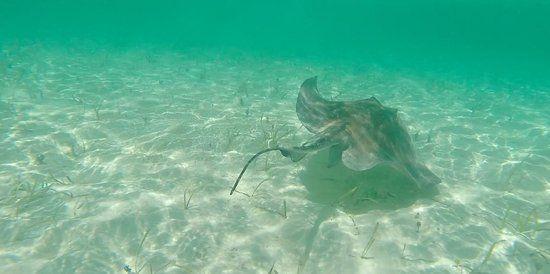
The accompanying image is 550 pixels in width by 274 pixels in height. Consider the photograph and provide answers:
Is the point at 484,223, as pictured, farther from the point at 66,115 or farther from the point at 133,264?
the point at 66,115

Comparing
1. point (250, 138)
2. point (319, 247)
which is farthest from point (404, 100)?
point (319, 247)

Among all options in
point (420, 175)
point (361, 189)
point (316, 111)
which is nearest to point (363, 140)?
point (361, 189)

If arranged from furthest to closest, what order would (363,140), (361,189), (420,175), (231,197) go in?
1. (361,189)
2. (231,197)
3. (363,140)
4. (420,175)

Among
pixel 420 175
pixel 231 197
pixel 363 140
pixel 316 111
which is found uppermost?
pixel 316 111

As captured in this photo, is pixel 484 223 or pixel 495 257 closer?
pixel 495 257

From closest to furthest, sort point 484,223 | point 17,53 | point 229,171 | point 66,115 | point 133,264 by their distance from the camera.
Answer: point 133,264 < point 484,223 < point 229,171 < point 66,115 < point 17,53

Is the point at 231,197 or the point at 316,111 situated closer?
the point at 231,197

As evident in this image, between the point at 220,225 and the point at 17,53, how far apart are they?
71.8 ft

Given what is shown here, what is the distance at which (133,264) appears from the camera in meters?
4.89

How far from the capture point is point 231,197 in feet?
21.2

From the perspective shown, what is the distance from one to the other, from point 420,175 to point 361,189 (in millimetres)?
1103

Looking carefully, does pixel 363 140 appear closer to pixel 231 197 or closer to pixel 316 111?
pixel 316 111

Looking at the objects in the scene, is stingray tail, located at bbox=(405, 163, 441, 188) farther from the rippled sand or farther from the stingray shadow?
the rippled sand

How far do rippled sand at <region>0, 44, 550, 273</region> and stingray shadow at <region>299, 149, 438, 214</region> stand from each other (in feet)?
0.12
